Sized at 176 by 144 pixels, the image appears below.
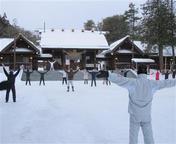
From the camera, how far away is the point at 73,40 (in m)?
50.9

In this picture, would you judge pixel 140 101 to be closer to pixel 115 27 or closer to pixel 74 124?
pixel 74 124

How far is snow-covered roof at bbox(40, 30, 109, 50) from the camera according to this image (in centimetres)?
4897

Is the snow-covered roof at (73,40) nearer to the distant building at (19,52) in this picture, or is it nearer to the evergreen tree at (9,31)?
the distant building at (19,52)

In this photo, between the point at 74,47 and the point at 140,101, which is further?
the point at 74,47

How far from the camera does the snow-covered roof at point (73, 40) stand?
48969 mm

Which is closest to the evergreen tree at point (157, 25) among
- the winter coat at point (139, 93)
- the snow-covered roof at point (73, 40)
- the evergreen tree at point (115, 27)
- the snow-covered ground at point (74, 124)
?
the snow-covered roof at point (73, 40)

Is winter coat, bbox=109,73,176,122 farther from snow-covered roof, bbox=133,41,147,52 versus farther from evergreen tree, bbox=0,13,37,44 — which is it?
snow-covered roof, bbox=133,41,147,52

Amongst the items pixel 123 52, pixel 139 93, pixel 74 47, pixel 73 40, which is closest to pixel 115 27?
pixel 123 52

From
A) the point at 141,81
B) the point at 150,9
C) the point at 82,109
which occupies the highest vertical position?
the point at 150,9

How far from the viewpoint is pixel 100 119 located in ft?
34.8

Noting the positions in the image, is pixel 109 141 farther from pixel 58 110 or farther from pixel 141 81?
pixel 58 110

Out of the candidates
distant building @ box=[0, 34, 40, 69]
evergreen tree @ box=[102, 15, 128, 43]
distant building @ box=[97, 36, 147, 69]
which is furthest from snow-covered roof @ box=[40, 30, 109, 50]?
evergreen tree @ box=[102, 15, 128, 43]

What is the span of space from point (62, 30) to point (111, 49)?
719 centimetres

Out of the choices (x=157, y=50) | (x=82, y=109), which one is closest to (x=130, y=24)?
(x=157, y=50)
